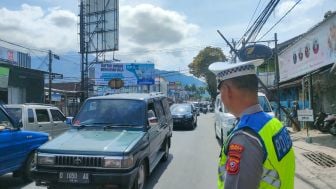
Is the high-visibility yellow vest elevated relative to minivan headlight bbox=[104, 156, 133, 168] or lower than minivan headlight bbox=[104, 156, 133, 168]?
elevated

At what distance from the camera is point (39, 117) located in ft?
43.5

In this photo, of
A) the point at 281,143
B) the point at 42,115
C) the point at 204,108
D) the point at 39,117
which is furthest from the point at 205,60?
the point at 281,143

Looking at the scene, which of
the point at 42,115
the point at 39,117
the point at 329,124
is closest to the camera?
the point at 39,117

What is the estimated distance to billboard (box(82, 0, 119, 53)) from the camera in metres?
43.7

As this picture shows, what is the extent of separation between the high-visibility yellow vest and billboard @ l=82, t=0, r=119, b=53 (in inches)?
1665

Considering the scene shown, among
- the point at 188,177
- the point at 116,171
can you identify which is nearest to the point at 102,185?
the point at 116,171

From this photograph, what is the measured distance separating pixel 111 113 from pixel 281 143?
7.00 metres

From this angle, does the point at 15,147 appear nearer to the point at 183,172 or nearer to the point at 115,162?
the point at 115,162

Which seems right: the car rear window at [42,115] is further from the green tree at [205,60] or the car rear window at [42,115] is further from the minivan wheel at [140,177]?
the green tree at [205,60]

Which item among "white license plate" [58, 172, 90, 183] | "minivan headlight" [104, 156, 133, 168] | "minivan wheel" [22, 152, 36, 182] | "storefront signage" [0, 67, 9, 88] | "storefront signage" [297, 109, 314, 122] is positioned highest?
"storefront signage" [0, 67, 9, 88]

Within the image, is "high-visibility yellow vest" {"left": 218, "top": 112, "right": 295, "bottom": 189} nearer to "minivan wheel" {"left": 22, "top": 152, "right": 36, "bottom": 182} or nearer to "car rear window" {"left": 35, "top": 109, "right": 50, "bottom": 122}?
"minivan wheel" {"left": 22, "top": 152, "right": 36, "bottom": 182}

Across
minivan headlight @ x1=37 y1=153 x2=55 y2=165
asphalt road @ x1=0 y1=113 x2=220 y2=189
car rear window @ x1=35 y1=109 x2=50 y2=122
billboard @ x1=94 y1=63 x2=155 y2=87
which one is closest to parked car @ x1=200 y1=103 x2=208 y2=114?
billboard @ x1=94 y1=63 x2=155 y2=87

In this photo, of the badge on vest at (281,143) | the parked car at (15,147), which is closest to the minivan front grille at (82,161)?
the parked car at (15,147)

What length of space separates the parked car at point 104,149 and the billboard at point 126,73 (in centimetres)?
4104
